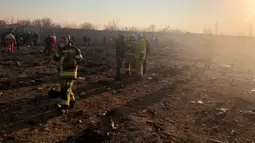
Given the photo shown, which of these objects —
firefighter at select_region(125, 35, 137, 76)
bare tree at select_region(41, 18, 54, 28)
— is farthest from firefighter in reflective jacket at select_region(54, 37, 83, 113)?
bare tree at select_region(41, 18, 54, 28)

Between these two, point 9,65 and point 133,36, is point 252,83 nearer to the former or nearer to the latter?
point 133,36

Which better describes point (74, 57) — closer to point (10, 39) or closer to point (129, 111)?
Answer: point (129, 111)

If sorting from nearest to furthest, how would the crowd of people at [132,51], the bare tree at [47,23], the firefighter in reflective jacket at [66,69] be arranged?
the firefighter in reflective jacket at [66,69] < the crowd of people at [132,51] < the bare tree at [47,23]

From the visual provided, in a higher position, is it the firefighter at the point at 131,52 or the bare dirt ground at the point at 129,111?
the firefighter at the point at 131,52

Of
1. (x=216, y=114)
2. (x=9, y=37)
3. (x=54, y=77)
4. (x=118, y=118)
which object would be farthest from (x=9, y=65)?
(x=216, y=114)

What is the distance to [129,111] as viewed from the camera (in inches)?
325

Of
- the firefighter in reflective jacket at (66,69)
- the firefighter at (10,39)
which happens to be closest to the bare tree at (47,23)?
the firefighter at (10,39)

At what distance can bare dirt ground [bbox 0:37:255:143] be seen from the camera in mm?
6410

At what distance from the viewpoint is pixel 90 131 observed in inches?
251

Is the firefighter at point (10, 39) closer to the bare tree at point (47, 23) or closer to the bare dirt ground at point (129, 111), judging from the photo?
the bare dirt ground at point (129, 111)

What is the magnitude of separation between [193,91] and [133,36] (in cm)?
359

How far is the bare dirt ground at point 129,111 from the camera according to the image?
21.0 ft

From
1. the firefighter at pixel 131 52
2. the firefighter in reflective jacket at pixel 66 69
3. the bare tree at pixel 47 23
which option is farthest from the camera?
the bare tree at pixel 47 23

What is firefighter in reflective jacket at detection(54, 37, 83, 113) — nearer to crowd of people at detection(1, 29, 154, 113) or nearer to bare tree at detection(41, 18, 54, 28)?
crowd of people at detection(1, 29, 154, 113)
